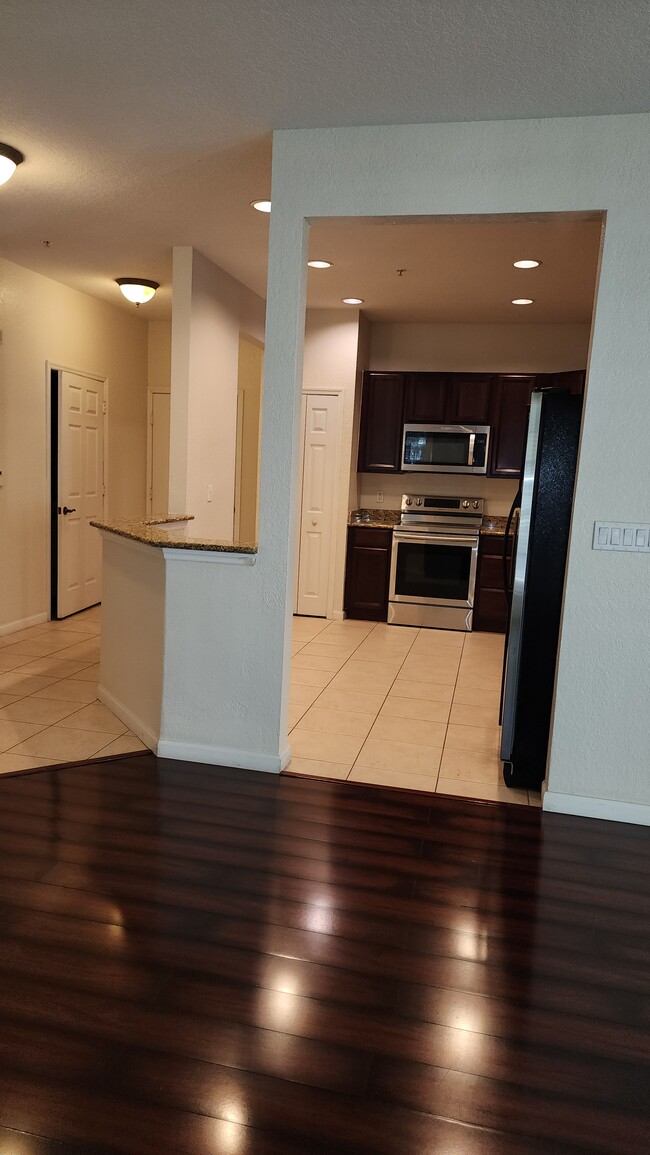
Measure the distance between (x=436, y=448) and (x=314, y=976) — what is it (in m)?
5.29

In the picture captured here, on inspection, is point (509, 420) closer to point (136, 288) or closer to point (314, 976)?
point (136, 288)

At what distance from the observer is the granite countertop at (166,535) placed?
10.9 ft

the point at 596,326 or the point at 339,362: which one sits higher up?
the point at 339,362

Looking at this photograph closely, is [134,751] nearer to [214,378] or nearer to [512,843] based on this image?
[512,843]

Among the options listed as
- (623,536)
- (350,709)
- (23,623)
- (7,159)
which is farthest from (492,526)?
(7,159)

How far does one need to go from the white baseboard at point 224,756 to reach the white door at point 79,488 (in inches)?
127

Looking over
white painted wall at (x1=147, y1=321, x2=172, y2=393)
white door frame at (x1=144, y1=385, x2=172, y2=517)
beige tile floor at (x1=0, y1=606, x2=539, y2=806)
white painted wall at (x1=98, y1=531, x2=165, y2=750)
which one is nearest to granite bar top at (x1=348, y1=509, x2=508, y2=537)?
beige tile floor at (x1=0, y1=606, x2=539, y2=806)

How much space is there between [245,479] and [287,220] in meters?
5.91

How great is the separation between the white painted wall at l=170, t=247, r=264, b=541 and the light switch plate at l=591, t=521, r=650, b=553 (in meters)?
2.86

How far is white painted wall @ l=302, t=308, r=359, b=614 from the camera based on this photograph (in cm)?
648

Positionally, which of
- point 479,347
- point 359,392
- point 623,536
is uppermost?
point 479,347

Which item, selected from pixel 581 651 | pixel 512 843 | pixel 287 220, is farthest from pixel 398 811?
pixel 287 220

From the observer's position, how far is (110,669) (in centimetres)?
420

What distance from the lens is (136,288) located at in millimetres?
5754
